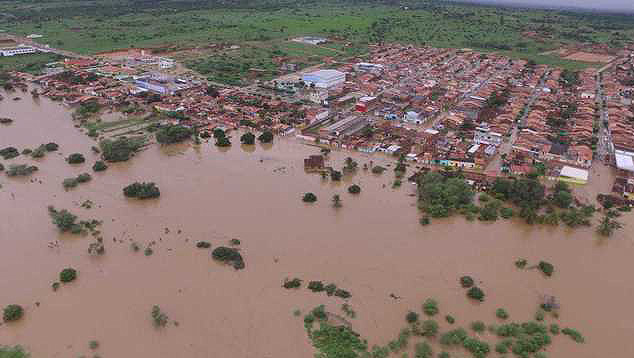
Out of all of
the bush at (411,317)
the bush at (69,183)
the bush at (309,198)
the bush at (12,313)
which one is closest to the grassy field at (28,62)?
the bush at (69,183)

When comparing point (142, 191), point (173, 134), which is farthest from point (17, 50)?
point (142, 191)

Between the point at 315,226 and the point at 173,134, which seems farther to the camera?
the point at 173,134

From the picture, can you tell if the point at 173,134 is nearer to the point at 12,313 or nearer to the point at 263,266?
the point at 263,266

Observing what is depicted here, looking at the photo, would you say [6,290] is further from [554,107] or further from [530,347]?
[554,107]

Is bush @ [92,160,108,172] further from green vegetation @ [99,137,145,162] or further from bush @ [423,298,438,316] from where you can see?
bush @ [423,298,438,316]

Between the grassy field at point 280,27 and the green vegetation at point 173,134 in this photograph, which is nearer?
the green vegetation at point 173,134

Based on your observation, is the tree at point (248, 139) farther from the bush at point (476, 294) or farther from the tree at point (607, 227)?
the tree at point (607, 227)

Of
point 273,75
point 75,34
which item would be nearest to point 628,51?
point 273,75
